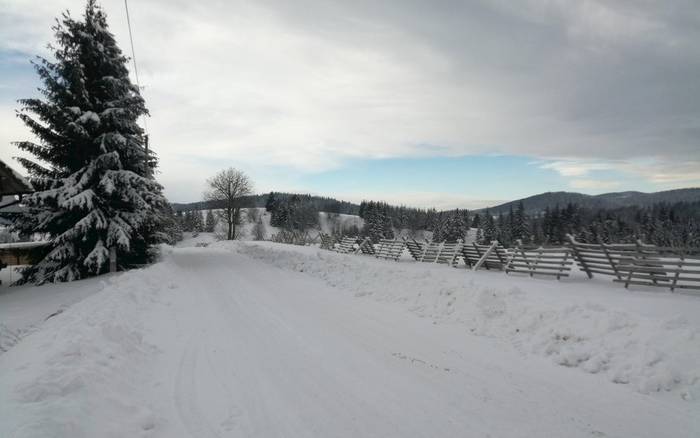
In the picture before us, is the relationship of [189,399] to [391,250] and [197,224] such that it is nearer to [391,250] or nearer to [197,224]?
[391,250]

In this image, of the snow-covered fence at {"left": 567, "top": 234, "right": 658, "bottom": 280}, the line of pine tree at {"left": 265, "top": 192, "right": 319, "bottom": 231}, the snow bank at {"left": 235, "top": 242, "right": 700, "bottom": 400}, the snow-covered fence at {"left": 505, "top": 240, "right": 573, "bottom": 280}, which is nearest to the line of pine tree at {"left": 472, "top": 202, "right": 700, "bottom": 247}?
the line of pine tree at {"left": 265, "top": 192, "right": 319, "bottom": 231}

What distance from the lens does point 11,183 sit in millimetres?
13719

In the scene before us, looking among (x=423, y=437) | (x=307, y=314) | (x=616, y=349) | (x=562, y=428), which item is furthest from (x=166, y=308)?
(x=616, y=349)

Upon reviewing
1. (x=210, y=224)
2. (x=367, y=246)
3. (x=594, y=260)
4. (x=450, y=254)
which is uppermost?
(x=210, y=224)

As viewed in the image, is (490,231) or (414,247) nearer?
(414,247)

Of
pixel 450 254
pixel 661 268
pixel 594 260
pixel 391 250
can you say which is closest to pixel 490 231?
pixel 391 250

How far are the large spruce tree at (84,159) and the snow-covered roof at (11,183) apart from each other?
565 millimetres

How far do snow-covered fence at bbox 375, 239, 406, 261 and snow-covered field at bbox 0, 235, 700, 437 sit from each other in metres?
13.7

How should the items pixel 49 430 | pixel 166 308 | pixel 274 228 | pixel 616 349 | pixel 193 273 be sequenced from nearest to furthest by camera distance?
pixel 49 430
pixel 616 349
pixel 166 308
pixel 193 273
pixel 274 228

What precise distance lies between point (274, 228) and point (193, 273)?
100 m

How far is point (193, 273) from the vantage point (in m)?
16.0

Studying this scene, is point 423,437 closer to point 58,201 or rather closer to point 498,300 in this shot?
point 498,300

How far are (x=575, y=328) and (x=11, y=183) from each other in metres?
18.9

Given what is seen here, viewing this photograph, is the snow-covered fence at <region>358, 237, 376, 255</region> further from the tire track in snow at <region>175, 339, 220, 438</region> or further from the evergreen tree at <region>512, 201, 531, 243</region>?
the evergreen tree at <region>512, 201, 531, 243</region>
